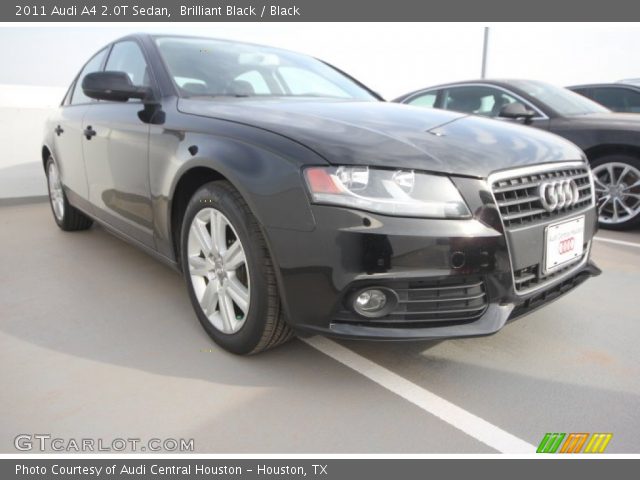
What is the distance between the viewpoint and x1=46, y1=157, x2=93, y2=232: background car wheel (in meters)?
4.14

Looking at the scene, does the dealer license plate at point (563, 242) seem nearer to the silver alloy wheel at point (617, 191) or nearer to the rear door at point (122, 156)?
the rear door at point (122, 156)

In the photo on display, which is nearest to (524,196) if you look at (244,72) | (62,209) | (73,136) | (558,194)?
(558,194)

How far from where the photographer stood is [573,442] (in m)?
1.64

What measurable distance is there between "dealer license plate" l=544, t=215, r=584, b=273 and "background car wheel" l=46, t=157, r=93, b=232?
3.62 meters

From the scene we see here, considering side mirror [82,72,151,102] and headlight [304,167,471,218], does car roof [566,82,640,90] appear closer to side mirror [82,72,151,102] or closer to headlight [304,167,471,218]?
headlight [304,167,471,218]

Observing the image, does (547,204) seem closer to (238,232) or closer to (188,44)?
(238,232)

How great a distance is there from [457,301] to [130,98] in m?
1.90

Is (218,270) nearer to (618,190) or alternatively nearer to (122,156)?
(122,156)

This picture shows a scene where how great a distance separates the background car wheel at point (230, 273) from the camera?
187cm

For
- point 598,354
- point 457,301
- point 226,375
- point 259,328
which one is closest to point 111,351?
point 226,375

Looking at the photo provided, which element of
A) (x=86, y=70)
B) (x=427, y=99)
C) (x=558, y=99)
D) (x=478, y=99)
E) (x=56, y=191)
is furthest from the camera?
(x=427, y=99)

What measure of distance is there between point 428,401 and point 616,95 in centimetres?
593

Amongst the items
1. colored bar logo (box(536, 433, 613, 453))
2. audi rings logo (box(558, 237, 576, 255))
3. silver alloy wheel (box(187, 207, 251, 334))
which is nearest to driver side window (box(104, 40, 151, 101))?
silver alloy wheel (box(187, 207, 251, 334))

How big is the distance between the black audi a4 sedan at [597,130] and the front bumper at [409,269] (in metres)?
2.84
